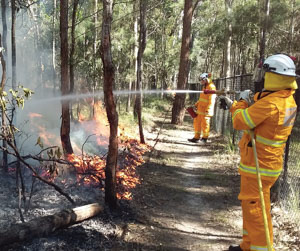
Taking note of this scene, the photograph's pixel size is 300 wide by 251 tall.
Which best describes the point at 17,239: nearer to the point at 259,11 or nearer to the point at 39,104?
the point at 39,104

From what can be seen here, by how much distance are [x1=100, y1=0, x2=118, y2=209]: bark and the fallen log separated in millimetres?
372

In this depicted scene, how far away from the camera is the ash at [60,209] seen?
3180 mm

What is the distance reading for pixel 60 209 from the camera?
3961 mm

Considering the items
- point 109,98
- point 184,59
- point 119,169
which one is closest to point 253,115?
point 109,98

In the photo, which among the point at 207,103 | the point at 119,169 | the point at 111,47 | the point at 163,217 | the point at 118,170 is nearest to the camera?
the point at 163,217

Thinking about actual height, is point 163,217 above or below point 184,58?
below

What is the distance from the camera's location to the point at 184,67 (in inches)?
511

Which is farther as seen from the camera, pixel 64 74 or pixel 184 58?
pixel 184 58

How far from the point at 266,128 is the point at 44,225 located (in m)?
2.48

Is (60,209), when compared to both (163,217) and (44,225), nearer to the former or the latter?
(44,225)

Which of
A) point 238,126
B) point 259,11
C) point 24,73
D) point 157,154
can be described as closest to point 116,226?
point 238,126

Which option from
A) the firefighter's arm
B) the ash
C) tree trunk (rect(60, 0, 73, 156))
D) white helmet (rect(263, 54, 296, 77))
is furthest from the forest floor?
white helmet (rect(263, 54, 296, 77))

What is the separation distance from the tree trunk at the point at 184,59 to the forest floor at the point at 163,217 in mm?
6814

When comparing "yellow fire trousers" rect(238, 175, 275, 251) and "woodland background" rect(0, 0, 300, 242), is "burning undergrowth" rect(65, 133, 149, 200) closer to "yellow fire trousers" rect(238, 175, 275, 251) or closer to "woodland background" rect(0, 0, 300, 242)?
"woodland background" rect(0, 0, 300, 242)
